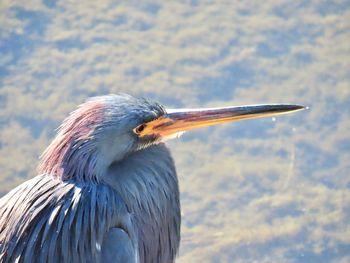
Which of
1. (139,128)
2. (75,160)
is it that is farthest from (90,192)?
(139,128)

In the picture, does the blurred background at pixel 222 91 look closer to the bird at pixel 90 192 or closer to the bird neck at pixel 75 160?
the bird at pixel 90 192

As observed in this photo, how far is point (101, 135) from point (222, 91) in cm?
214

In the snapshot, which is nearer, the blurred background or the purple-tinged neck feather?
the purple-tinged neck feather

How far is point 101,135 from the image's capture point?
3.40 m

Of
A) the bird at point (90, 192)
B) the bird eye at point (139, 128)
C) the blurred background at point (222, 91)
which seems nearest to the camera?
the bird at point (90, 192)

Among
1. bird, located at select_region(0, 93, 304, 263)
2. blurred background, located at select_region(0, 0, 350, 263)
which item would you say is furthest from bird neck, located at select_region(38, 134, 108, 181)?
blurred background, located at select_region(0, 0, 350, 263)

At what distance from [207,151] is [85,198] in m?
1.87

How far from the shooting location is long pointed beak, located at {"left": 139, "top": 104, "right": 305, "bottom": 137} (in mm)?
3605

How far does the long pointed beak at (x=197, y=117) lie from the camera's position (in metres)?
3.61

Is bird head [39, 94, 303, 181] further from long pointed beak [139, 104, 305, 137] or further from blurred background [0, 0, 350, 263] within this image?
blurred background [0, 0, 350, 263]

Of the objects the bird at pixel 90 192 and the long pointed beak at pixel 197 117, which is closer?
the bird at pixel 90 192

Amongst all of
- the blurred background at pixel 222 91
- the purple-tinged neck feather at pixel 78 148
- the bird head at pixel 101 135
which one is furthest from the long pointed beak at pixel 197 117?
the blurred background at pixel 222 91

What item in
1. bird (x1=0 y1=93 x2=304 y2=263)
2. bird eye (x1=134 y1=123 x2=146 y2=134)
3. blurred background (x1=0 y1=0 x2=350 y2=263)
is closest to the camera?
bird (x1=0 y1=93 x2=304 y2=263)

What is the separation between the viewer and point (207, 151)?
5.21 metres
